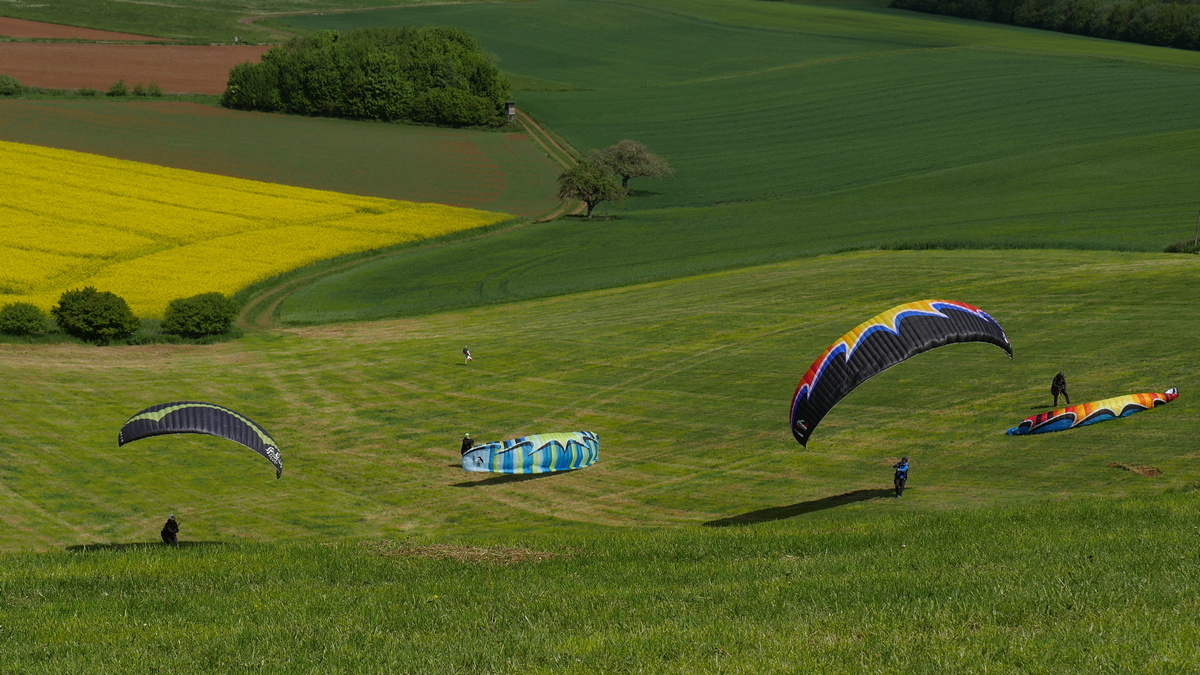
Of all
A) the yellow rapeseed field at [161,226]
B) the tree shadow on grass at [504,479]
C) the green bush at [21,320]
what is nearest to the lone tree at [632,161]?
the yellow rapeseed field at [161,226]

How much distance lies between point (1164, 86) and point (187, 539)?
110 metres

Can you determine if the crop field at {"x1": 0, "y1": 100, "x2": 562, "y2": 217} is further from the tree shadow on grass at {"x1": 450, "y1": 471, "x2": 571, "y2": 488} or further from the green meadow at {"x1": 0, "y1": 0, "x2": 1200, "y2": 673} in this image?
the tree shadow on grass at {"x1": 450, "y1": 471, "x2": 571, "y2": 488}

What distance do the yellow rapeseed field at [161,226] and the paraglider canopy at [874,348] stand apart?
4742cm

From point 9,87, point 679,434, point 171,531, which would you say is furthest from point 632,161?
point 171,531

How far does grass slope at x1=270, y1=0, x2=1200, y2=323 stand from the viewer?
2795 inches

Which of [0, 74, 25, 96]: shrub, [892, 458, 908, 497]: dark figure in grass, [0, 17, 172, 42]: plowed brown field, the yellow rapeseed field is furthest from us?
[0, 17, 172, 42]: plowed brown field

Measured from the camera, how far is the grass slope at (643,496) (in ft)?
44.9

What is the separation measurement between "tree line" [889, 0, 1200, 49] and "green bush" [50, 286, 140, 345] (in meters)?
143

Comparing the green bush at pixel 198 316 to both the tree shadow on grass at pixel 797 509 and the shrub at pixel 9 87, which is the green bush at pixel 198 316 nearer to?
the tree shadow on grass at pixel 797 509

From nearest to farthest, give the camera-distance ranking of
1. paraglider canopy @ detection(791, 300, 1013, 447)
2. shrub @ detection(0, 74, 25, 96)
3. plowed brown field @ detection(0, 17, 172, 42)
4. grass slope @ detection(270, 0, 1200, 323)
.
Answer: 1. paraglider canopy @ detection(791, 300, 1013, 447)
2. grass slope @ detection(270, 0, 1200, 323)
3. shrub @ detection(0, 74, 25, 96)
4. plowed brown field @ detection(0, 17, 172, 42)

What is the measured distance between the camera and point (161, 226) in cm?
7988

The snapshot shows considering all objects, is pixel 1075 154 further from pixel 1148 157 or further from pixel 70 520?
pixel 70 520

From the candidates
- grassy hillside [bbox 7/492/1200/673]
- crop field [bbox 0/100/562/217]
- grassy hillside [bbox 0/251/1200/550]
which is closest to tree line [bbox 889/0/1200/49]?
crop field [bbox 0/100/562/217]

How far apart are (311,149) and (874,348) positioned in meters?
96.4
